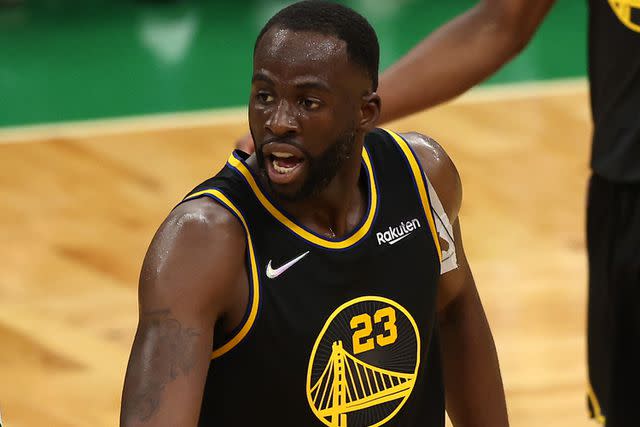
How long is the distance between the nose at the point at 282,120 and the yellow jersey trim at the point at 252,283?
0.41 ft

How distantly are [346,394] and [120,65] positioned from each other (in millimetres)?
5037

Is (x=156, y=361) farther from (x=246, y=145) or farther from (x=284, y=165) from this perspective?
(x=246, y=145)

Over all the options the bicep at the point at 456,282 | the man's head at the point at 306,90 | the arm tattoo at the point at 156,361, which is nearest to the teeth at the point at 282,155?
the man's head at the point at 306,90

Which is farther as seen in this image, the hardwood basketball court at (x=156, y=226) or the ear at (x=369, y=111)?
the hardwood basketball court at (x=156, y=226)

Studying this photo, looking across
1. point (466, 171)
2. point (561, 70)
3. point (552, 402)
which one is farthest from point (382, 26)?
point (552, 402)

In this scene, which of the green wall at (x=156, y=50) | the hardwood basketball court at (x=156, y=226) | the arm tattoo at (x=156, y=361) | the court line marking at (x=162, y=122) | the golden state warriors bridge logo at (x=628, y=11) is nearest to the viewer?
the arm tattoo at (x=156, y=361)

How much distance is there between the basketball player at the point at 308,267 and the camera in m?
1.68

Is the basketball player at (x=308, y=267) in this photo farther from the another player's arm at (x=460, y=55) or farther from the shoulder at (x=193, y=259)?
the another player's arm at (x=460, y=55)

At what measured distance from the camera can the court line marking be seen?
→ 18.4 feet

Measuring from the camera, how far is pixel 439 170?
6.55ft

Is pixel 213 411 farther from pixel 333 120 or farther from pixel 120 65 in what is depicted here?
pixel 120 65

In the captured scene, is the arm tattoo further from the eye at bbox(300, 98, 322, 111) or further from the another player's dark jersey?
the another player's dark jersey

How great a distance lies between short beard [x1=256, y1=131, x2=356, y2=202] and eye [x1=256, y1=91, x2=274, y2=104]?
0.06 metres

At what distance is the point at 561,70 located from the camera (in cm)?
647
